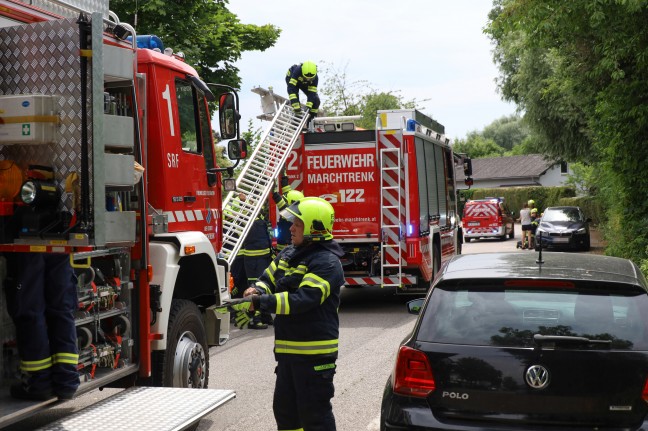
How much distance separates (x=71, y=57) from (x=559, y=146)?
29703 millimetres

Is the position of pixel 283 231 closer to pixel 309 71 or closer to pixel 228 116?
pixel 309 71

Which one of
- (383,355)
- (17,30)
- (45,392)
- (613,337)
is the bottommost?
(383,355)

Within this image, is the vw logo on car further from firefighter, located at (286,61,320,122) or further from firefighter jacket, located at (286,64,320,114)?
firefighter jacket, located at (286,64,320,114)

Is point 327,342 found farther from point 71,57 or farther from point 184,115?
point 184,115

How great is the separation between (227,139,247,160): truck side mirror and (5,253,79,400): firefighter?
2715 millimetres

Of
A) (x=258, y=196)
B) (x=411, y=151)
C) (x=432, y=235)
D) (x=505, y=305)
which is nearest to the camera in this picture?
(x=505, y=305)

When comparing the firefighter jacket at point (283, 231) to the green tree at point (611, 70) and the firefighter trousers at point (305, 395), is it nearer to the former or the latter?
the green tree at point (611, 70)

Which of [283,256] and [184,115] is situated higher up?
[184,115]

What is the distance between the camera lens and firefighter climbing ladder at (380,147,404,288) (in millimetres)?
12867

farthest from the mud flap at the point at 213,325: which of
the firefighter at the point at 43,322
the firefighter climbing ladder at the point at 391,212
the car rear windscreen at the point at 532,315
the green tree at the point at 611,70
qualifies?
the green tree at the point at 611,70

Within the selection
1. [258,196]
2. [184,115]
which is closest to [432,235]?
[258,196]

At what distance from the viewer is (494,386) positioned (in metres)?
4.07

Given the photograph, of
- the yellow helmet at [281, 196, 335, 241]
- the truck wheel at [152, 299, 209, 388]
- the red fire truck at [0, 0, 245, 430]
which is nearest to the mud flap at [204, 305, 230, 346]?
the red fire truck at [0, 0, 245, 430]

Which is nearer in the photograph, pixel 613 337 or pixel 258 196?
pixel 613 337
